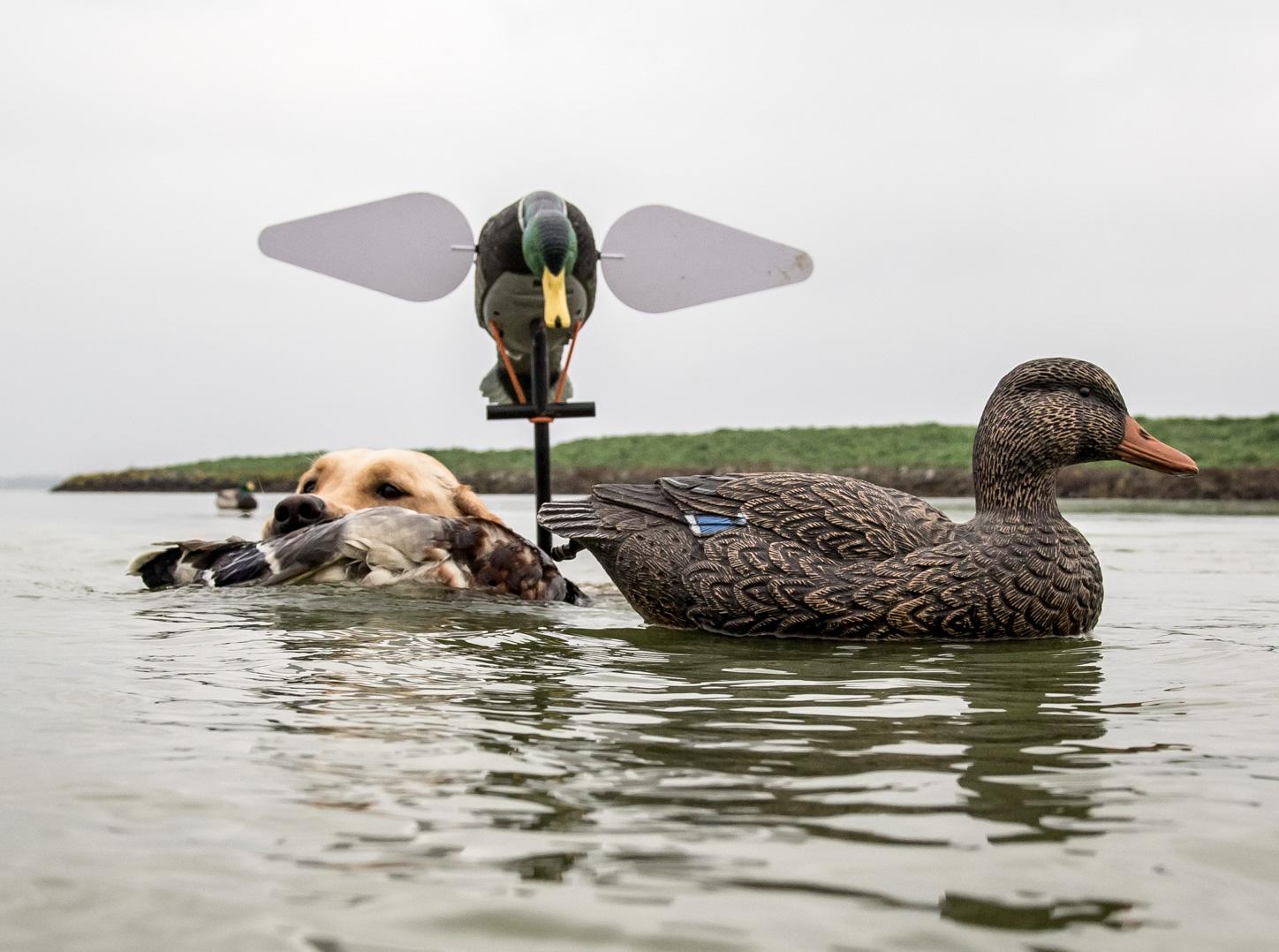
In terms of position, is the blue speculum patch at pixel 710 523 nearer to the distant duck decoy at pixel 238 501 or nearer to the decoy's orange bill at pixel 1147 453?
the decoy's orange bill at pixel 1147 453

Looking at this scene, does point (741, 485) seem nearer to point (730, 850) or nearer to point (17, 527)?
point (730, 850)

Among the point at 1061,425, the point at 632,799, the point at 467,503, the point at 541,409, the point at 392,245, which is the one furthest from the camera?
the point at 392,245

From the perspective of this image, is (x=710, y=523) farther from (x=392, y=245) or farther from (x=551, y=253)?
(x=392, y=245)

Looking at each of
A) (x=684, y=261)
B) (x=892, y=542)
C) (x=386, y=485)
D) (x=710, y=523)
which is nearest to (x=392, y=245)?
(x=684, y=261)

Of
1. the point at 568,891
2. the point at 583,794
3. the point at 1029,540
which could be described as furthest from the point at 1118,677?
the point at 568,891

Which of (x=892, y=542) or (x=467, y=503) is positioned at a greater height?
(x=467, y=503)

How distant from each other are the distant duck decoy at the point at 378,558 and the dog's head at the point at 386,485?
0.83 ft

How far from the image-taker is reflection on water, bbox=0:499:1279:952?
1.96 m

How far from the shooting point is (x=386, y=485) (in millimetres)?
7672

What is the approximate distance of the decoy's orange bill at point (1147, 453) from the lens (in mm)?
6188

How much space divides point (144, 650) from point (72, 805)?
2.52 metres

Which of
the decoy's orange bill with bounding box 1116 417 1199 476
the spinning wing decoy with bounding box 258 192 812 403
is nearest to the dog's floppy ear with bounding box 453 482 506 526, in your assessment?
the spinning wing decoy with bounding box 258 192 812 403

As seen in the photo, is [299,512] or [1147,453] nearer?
[1147,453]

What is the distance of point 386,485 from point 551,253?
1880 millimetres
